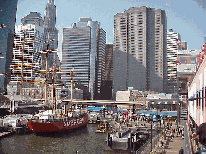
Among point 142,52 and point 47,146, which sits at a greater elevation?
point 142,52

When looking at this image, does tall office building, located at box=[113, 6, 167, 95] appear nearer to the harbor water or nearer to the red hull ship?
the red hull ship

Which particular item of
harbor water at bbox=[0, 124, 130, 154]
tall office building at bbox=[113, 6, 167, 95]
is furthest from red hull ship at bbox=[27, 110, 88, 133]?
tall office building at bbox=[113, 6, 167, 95]

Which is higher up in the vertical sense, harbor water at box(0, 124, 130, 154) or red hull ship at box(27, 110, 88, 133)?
red hull ship at box(27, 110, 88, 133)

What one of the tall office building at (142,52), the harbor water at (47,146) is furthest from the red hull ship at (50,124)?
the tall office building at (142,52)

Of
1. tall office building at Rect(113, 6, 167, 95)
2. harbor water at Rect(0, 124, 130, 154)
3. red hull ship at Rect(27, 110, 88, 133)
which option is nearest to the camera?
harbor water at Rect(0, 124, 130, 154)

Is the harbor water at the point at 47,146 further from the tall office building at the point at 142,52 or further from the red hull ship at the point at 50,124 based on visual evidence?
the tall office building at the point at 142,52

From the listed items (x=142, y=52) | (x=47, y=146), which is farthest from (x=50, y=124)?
(x=142, y=52)

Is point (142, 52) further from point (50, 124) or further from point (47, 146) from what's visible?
point (47, 146)

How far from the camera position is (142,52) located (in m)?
184

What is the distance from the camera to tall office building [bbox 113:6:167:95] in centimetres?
17975

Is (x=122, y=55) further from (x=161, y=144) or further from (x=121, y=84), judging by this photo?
(x=161, y=144)

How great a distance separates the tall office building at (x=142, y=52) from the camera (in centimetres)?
17975

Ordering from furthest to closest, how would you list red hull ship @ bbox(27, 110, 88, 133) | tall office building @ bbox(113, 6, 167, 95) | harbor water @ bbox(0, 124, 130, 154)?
1. tall office building @ bbox(113, 6, 167, 95)
2. red hull ship @ bbox(27, 110, 88, 133)
3. harbor water @ bbox(0, 124, 130, 154)

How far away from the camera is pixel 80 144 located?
129 ft
